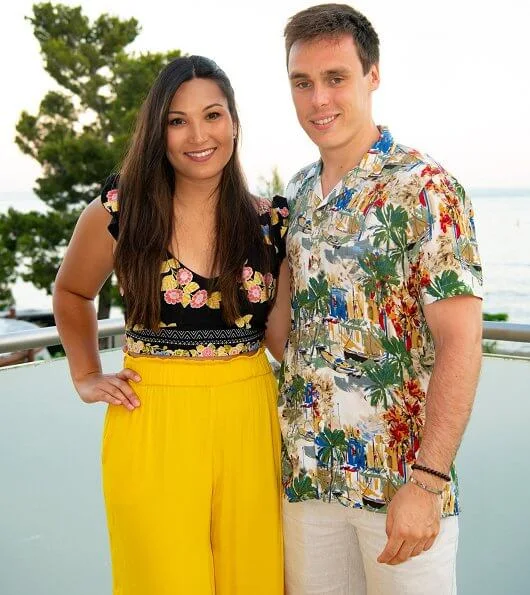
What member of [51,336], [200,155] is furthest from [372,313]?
[51,336]

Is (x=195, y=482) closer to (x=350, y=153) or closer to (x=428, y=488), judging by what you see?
(x=428, y=488)

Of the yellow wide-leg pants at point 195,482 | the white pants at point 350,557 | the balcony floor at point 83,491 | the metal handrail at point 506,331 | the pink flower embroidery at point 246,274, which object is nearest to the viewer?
the white pants at point 350,557

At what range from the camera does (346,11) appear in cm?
152

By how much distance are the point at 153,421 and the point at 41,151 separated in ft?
53.5

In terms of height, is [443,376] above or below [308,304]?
below

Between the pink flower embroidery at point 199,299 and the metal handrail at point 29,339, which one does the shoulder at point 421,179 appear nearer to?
the pink flower embroidery at point 199,299

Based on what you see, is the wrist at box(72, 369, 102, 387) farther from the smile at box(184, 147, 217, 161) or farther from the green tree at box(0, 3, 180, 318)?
the green tree at box(0, 3, 180, 318)

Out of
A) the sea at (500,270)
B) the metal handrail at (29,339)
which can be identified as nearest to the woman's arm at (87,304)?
the metal handrail at (29,339)

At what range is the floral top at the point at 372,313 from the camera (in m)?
1.37

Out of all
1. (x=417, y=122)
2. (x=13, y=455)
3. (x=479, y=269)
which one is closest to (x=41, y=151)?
(x=417, y=122)

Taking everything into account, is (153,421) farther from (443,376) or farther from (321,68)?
Result: (321,68)

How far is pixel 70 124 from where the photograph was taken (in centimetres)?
1727

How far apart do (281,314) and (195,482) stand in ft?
1.34

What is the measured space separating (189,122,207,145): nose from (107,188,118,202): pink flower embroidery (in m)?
0.22
